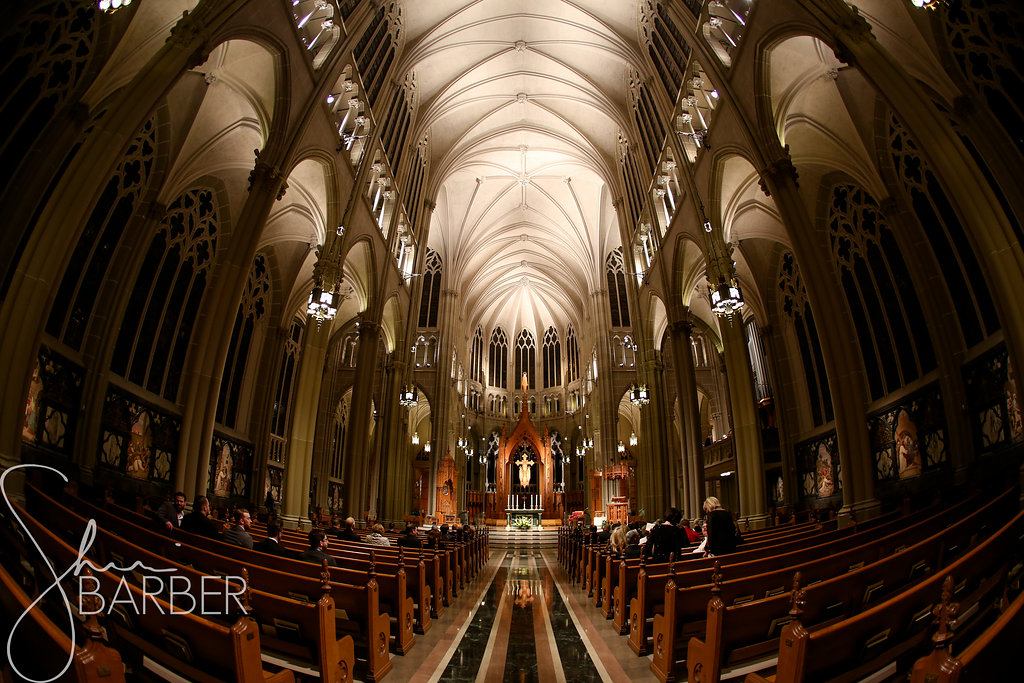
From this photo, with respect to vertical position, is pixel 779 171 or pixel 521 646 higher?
pixel 779 171

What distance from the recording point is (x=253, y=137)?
1472 cm

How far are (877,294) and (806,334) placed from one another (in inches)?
145

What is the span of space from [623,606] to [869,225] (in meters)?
13.9

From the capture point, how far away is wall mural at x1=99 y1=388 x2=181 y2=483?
12.5 metres

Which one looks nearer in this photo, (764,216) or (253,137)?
(253,137)

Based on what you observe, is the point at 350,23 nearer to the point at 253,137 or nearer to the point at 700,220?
the point at 253,137

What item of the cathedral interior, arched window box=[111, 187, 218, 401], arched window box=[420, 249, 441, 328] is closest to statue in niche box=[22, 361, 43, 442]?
the cathedral interior

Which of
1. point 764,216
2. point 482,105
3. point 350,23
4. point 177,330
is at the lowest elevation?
point 177,330

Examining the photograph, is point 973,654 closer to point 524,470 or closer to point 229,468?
point 229,468

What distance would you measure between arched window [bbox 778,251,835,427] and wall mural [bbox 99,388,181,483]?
20301 millimetres

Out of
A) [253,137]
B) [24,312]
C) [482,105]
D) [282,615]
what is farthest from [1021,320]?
[482,105]

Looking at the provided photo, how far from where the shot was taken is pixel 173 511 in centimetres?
779

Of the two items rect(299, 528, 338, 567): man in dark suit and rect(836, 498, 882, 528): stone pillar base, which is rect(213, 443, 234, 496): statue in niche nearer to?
rect(299, 528, 338, 567): man in dark suit

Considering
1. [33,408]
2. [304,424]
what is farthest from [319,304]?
[304,424]
